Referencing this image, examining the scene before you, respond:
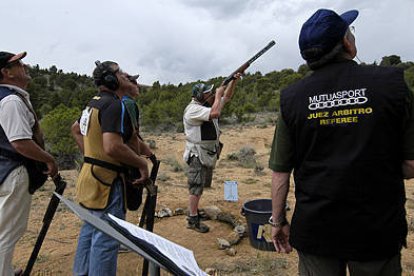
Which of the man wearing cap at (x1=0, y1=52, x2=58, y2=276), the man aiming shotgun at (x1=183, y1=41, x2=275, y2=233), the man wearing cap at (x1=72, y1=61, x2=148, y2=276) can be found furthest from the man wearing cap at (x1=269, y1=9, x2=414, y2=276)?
the man aiming shotgun at (x1=183, y1=41, x2=275, y2=233)

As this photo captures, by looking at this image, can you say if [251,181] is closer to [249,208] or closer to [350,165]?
[249,208]

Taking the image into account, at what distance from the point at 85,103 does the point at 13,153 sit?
49.5 feet

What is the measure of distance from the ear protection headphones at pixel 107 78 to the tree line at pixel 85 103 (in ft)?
6.36

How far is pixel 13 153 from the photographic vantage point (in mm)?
2623

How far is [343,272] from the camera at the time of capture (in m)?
1.71

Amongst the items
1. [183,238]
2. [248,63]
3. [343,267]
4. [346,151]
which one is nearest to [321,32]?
[346,151]

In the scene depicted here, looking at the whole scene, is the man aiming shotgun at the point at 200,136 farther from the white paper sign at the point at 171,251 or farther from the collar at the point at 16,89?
the white paper sign at the point at 171,251

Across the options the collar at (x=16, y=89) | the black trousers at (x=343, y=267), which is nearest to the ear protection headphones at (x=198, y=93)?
the collar at (x=16, y=89)

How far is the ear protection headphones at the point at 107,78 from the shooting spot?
266cm

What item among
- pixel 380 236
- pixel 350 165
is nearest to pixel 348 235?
pixel 380 236

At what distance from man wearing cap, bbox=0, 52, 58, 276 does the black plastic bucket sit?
207 centimetres

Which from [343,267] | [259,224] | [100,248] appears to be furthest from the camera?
[259,224]

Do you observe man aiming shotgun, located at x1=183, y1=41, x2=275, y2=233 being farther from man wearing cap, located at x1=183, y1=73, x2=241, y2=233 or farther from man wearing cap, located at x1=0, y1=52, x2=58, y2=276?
man wearing cap, located at x1=0, y1=52, x2=58, y2=276

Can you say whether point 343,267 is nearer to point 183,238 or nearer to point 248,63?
point 183,238
